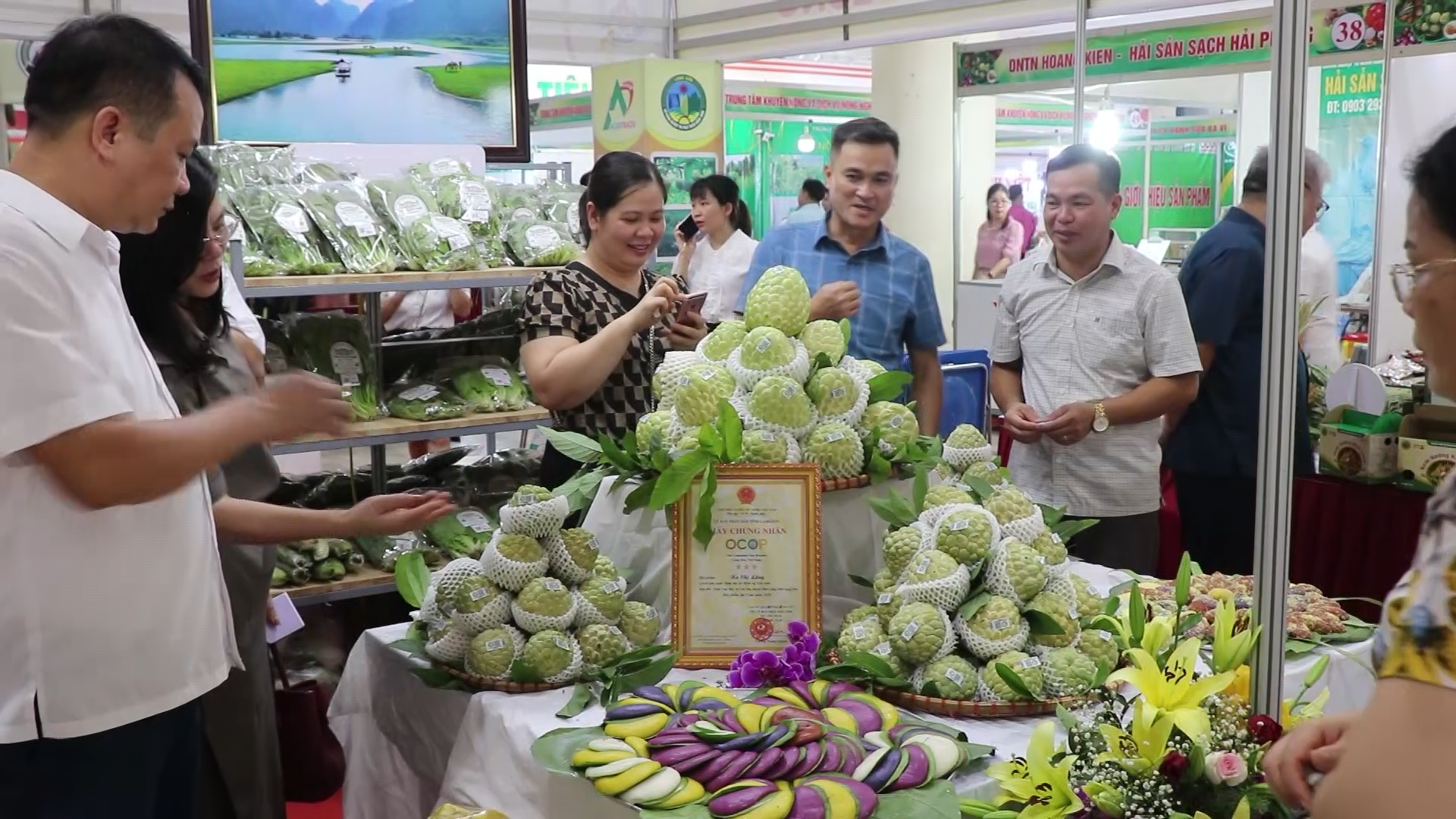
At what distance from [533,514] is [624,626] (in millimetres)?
258

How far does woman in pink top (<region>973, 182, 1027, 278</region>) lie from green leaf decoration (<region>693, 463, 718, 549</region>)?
9.26 metres

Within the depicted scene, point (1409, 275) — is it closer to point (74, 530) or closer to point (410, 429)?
point (74, 530)

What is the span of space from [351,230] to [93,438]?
2.46 meters

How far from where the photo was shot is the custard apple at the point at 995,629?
1.93m

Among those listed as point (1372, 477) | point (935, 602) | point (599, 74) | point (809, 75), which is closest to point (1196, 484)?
point (1372, 477)

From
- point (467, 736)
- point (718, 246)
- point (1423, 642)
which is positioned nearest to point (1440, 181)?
point (1423, 642)

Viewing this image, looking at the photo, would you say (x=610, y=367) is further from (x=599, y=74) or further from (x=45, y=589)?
(x=599, y=74)

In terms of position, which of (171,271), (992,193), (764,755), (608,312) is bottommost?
(764,755)

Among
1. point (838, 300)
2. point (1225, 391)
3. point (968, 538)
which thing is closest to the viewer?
point (968, 538)

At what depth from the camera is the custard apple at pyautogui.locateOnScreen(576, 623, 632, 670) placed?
2.09 m

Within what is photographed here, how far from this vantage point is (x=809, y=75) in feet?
46.8

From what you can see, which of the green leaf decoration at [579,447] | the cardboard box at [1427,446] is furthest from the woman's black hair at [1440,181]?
the cardboard box at [1427,446]

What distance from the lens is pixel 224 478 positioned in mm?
2363

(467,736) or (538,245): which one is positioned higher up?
(538,245)
